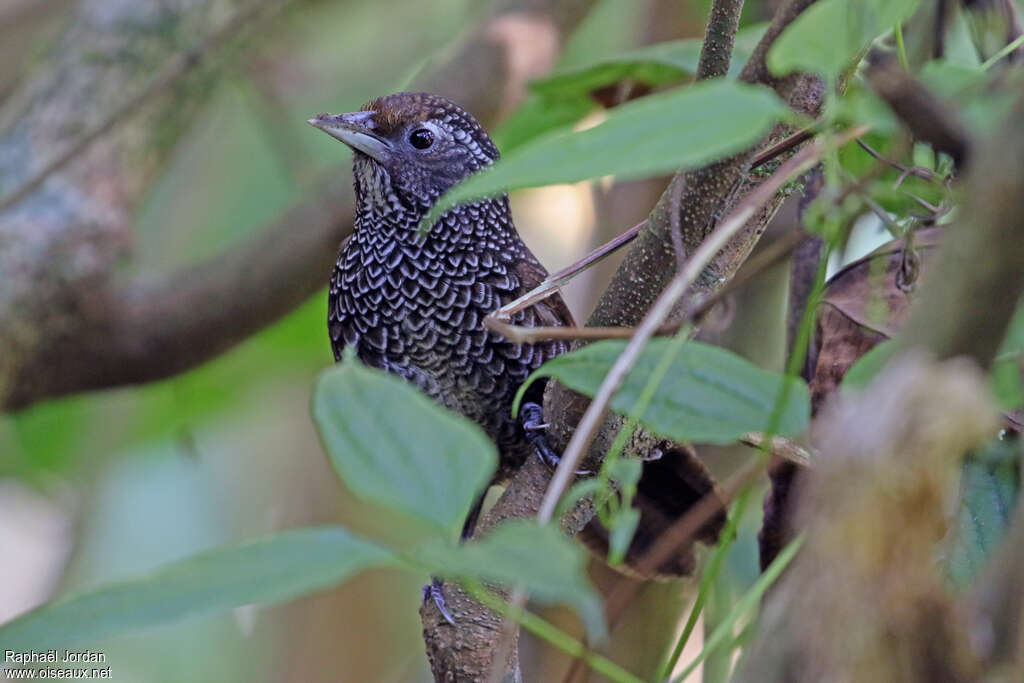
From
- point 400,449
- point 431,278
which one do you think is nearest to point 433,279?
point 431,278

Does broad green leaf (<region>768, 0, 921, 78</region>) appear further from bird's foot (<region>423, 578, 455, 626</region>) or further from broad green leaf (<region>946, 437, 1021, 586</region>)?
bird's foot (<region>423, 578, 455, 626</region>)

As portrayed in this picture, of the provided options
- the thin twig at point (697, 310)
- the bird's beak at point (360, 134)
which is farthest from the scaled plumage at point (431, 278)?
the thin twig at point (697, 310)

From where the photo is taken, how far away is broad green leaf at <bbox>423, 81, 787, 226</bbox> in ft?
2.38

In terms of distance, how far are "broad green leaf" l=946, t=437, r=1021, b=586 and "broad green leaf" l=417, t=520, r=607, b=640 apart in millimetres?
794

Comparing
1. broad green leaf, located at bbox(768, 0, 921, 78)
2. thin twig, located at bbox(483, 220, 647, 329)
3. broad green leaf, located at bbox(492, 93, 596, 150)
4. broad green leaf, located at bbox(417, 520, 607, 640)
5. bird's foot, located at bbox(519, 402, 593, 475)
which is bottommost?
bird's foot, located at bbox(519, 402, 593, 475)

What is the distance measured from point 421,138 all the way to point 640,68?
52cm

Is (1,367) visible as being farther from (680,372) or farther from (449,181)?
(680,372)

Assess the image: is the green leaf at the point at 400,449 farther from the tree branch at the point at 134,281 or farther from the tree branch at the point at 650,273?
the tree branch at the point at 134,281

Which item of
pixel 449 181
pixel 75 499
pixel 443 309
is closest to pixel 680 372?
pixel 443 309

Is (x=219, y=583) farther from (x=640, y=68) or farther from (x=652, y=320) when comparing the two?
(x=640, y=68)

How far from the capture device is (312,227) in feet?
10.7

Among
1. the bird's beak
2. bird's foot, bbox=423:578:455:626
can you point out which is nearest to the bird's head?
the bird's beak

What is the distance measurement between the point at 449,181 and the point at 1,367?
4.45 feet

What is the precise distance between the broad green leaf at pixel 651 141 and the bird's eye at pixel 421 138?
1.86 m
